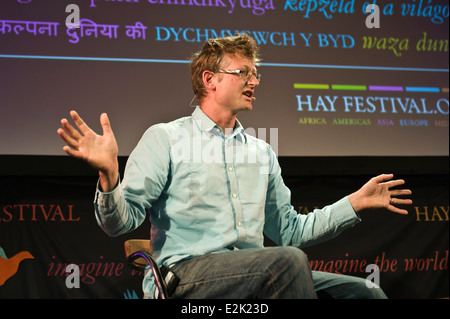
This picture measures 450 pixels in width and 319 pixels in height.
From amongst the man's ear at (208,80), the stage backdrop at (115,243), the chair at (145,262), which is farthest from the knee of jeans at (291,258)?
the stage backdrop at (115,243)

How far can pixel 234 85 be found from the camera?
93.1 inches

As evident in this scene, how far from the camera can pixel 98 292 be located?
12.0 feet

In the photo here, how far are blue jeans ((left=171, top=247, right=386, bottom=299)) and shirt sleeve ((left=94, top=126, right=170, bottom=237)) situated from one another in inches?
10.2

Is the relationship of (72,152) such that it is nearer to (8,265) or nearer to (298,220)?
(298,220)

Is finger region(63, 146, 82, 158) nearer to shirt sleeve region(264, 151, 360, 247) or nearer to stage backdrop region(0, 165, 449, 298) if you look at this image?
shirt sleeve region(264, 151, 360, 247)

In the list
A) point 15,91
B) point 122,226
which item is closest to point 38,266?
point 15,91

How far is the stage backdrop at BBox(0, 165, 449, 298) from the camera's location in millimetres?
3562

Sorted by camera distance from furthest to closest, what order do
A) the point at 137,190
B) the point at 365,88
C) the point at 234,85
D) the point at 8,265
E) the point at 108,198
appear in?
the point at 365,88 < the point at 8,265 < the point at 234,85 < the point at 137,190 < the point at 108,198

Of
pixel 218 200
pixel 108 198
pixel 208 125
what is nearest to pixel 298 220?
pixel 218 200

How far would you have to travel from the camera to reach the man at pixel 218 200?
1.80m

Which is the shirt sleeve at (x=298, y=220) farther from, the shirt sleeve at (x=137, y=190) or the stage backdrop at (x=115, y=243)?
the stage backdrop at (x=115, y=243)

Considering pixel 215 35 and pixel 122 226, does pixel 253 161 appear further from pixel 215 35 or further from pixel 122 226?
pixel 215 35

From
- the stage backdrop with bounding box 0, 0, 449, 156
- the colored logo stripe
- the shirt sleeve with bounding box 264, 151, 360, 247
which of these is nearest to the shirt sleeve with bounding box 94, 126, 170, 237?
the shirt sleeve with bounding box 264, 151, 360, 247

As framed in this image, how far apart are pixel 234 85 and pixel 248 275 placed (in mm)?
898
